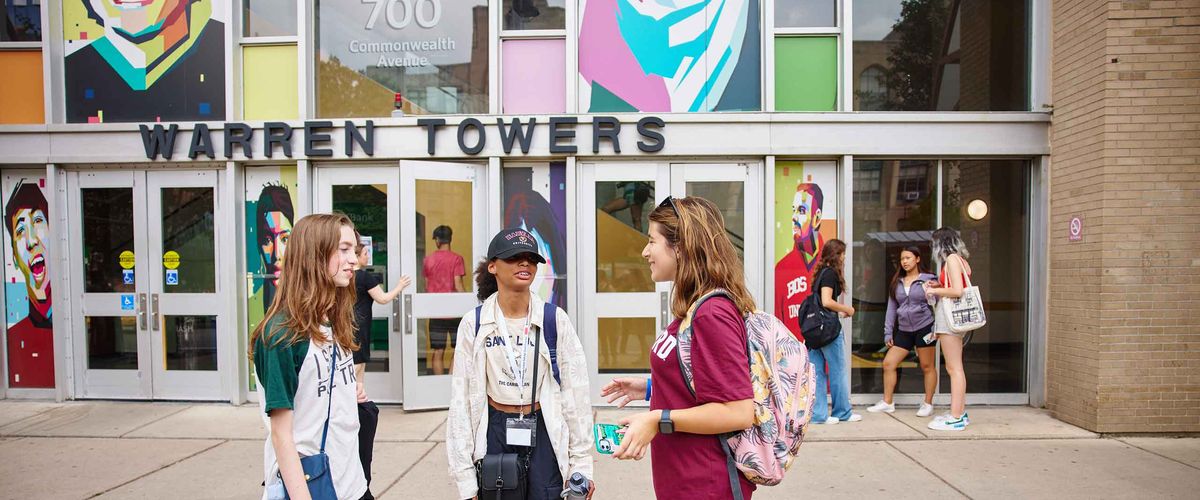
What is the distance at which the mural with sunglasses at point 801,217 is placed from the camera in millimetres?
6816

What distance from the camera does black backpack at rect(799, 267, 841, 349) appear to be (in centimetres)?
602

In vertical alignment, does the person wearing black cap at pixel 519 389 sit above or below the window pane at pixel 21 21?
below

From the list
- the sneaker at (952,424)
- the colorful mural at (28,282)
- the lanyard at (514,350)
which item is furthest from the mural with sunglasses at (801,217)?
the colorful mural at (28,282)

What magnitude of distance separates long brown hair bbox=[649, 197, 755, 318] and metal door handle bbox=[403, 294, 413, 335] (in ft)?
16.6

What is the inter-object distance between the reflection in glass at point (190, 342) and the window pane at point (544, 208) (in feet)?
11.9

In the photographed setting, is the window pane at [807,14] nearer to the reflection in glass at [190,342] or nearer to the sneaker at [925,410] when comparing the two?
the sneaker at [925,410]

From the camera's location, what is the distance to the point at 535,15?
22.9 feet

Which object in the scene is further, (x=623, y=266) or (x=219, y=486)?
(x=623, y=266)

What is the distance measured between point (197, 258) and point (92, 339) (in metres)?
A: 1.55

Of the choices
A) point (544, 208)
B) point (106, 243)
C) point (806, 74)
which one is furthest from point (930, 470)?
point (106, 243)

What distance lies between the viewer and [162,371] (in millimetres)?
7148

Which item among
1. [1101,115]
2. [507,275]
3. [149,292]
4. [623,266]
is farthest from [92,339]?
[1101,115]

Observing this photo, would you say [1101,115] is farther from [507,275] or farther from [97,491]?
[97,491]

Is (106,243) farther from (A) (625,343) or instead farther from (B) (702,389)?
(B) (702,389)
